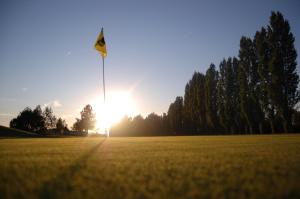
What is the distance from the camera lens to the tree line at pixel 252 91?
35406 mm

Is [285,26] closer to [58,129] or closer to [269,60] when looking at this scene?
[269,60]

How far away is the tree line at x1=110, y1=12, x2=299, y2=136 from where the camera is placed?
116ft

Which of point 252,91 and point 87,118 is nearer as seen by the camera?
point 252,91

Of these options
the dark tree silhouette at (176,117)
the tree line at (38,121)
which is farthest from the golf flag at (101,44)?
the tree line at (38,121)

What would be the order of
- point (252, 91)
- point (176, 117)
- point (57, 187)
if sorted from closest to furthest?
point (57, 187) < point (252, 91) < point (176, 117)

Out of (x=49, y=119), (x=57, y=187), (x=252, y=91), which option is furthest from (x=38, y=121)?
(x=57, y=187)

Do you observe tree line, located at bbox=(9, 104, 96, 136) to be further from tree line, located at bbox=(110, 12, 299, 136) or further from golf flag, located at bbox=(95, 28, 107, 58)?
golf flag, located at bbox=(95, 28, 107, 58)

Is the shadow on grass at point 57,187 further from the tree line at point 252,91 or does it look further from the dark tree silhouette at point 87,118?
the dark tree silhouette at point 87,118

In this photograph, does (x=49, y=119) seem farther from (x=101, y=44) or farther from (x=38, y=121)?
(x=101, y=44)

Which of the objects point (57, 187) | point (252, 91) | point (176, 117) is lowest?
point (57, 187)

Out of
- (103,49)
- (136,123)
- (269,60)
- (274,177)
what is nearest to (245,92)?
(269,60)

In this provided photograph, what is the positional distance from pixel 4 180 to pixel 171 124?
7387 centimetres

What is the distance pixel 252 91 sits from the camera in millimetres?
42969

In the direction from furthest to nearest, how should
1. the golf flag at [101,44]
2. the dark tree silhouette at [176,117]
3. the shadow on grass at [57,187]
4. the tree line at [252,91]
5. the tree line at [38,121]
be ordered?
1. the tree line at [38,121]
2. the dark tree silhouette at [176,117]
3. the tree line at [252,91]
4. the golf flag at [101,44]
5. the shadow on grass at [57,187]
